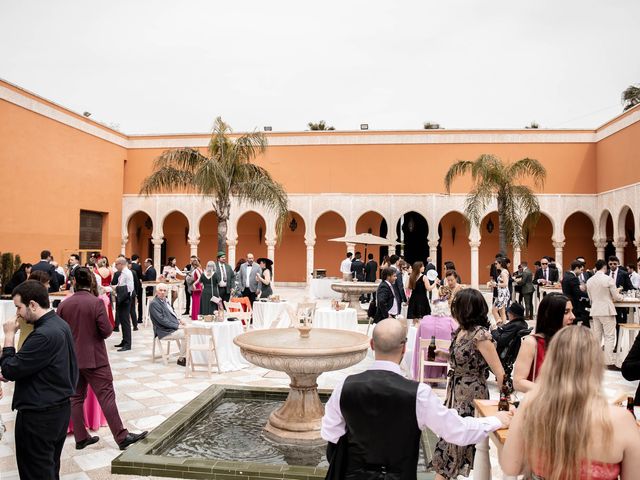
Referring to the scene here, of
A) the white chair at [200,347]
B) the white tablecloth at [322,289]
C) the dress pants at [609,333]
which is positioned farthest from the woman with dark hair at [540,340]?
the white tablecloth at [322,289]

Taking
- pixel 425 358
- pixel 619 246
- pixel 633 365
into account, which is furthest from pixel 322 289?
pixel 633 365

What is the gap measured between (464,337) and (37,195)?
18.3m

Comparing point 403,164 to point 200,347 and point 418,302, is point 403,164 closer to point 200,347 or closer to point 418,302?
point 418,302

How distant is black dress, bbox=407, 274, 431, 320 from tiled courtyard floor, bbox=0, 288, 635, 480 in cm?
120

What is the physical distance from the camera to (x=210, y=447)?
15.6 feet

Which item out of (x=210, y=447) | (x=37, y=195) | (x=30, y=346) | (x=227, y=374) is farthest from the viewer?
(x=37, y=195)

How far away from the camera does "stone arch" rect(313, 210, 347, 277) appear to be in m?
23.5

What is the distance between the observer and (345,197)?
71.2 ft

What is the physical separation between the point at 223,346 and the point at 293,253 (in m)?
15.6

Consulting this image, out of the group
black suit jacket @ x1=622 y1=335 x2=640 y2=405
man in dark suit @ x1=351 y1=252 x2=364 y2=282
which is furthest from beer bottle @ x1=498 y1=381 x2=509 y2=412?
man in dark suit @ x1=351 y1=252 x2=364 y2=282

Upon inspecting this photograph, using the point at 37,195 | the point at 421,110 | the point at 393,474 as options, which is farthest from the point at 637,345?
the point at 421,110

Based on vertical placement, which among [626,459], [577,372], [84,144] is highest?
[84,144]

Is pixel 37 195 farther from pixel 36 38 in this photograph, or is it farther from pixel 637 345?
pixel 637 345

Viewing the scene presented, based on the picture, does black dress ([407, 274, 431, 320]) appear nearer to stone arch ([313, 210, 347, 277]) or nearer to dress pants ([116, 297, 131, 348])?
dress pants ([116, 297, 131, 348])
